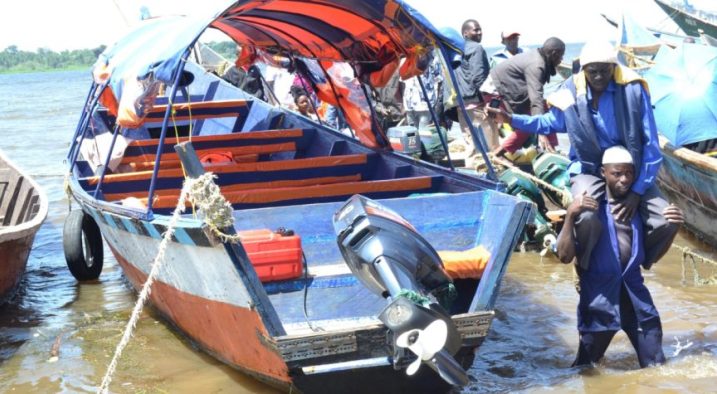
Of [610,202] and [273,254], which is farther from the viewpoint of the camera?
[273,254]

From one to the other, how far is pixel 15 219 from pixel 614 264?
5.91 m

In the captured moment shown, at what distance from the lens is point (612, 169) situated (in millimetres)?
4605

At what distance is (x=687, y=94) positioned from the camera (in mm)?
8250

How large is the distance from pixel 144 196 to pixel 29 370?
1683 millimetres

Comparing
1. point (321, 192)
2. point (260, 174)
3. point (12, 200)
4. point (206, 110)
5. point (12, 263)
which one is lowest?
point (12, 200)

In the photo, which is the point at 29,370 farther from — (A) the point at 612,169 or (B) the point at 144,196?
(A) the point at 612,169

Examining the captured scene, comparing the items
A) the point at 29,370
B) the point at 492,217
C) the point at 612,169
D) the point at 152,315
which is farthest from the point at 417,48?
the point at 29,370

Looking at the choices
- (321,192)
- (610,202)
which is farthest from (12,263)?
(610,202)

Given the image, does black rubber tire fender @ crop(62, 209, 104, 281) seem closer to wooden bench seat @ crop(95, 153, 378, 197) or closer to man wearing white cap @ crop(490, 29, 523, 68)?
wooden bench seat @ crop(95, 153, 378, 197)

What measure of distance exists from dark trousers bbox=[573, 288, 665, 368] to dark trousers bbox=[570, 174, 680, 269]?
0.28 m

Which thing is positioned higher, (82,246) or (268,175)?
(268,175)

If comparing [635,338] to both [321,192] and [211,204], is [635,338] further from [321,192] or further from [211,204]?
[321,192]

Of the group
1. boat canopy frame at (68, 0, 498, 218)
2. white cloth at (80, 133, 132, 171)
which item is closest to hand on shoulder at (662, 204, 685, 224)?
boat canopy frame at (68, 0, 498, 218)

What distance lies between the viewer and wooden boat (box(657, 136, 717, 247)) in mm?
7809
